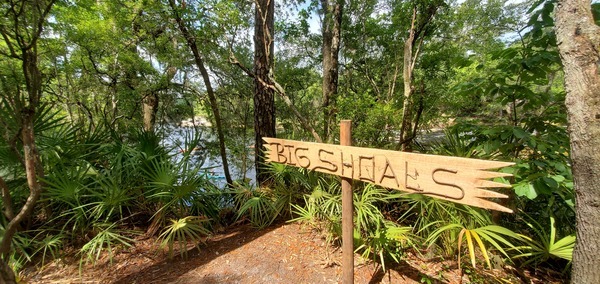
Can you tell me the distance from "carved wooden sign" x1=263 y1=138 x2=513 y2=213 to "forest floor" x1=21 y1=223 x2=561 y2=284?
1.09 metres

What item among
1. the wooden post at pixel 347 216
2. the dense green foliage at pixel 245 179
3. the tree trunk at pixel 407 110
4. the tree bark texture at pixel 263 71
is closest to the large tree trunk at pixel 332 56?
the dense green foliage at pixel 245 179

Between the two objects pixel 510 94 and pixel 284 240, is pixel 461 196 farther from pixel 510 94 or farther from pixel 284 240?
pixel 284 240

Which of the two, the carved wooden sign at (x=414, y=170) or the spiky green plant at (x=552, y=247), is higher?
the carved wooden sign at (x=414, y=170)

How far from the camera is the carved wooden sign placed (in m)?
1.08

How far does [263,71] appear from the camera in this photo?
3691mm

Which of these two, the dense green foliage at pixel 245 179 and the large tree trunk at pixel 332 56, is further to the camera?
the large tree trunk at pixel 332 56

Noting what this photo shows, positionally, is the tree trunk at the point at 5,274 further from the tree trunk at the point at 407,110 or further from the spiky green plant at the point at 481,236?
the tree trunk at the point at 407,110

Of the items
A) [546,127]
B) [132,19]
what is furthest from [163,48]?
[546,127]

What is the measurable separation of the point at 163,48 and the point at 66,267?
402 cm

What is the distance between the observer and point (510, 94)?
2217 mm

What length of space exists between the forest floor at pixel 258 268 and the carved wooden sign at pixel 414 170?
1094 millimetres

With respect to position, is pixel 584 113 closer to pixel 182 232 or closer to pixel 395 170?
pixel 395 170

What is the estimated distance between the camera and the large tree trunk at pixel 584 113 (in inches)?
55.6

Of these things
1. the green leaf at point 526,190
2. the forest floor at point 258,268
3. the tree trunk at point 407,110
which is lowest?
the forest floor at point 258,268
